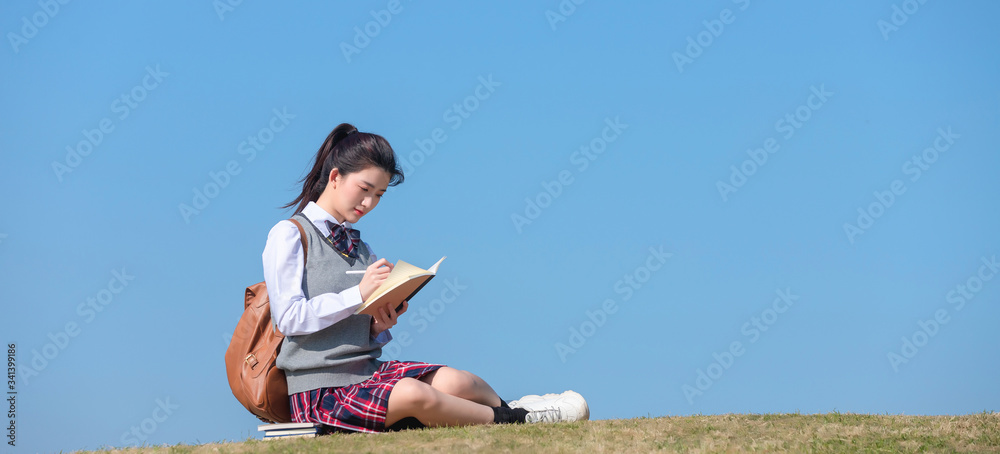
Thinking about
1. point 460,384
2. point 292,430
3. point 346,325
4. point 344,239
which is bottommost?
point 292,430

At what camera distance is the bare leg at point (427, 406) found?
4.40 m

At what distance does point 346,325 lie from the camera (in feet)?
14.8

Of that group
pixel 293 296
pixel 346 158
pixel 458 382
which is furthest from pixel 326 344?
pixel 346 158

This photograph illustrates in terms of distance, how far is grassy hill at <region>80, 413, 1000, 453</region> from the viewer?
12.9 ft

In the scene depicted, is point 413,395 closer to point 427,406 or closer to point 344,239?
point 427,406

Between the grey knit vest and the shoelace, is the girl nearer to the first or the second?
the grey knit vest

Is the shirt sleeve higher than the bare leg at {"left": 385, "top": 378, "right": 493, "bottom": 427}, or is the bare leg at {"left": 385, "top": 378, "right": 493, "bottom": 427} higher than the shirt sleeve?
Result: the shirt sleeve

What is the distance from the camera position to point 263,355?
4555mm

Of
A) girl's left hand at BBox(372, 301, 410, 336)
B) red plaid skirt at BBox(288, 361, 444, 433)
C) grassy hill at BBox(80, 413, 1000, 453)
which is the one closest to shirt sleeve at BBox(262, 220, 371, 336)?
girl's left hand at BBox(372, 301, 410, 336)

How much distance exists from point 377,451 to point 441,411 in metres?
0.82

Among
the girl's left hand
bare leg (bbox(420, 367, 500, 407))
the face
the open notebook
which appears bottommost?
bare leg (bbox(420, 367, 500, 407))

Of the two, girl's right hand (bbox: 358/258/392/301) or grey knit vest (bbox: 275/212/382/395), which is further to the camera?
grey knit vest (bbox: 275/212/382/395)

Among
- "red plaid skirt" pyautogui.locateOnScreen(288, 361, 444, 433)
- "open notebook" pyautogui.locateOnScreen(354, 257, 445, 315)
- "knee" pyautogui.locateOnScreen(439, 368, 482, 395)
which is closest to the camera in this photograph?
"open notebook" pyautogui.locateOnScreen(354, 257, 445, 315)

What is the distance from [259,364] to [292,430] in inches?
16.3
